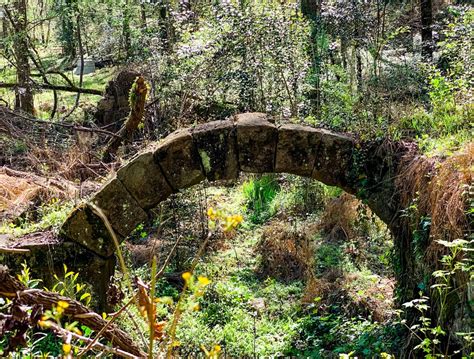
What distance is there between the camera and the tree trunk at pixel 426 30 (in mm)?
10362

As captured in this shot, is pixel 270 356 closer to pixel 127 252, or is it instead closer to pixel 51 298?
pixel 127 252

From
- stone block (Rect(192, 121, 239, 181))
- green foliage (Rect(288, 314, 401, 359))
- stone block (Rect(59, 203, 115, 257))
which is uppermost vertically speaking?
stone block (Rect(192, 121, 239, 181))

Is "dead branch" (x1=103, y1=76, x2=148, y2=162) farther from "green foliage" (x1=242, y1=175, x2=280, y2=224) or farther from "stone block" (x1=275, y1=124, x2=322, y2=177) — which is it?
"stone block" (x1=275, y1=124, x2=322, y2=177)

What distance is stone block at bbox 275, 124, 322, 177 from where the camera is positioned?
5703 millimetres

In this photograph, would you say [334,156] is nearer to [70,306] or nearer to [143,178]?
[143,178]

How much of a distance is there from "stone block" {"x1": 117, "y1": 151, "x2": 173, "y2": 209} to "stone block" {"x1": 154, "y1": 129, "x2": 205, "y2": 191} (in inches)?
2.7

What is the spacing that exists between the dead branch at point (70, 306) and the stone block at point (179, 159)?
4.11 metres

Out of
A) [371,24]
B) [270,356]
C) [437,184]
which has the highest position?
[371,24]

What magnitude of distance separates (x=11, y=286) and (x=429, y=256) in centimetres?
400

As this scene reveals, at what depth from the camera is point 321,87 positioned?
382 inches

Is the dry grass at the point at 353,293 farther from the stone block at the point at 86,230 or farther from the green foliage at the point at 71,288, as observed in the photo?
the green foliage at the point at 71,288

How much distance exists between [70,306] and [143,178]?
4224mm

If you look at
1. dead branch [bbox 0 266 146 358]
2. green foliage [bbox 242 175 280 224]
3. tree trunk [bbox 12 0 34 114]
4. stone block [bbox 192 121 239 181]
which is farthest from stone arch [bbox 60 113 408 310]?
tree trunk [bbox 12 0 34 114]

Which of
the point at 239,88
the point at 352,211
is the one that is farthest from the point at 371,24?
the point at 352,211
